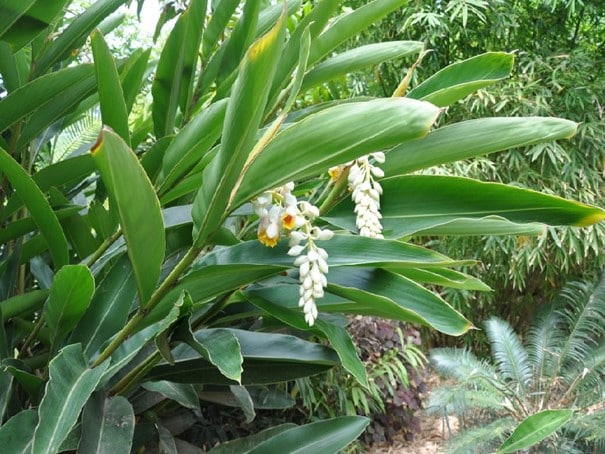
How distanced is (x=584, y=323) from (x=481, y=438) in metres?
0.81

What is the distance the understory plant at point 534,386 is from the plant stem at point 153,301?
1894 mm

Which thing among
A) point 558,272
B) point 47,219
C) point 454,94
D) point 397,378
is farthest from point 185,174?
point 558,272

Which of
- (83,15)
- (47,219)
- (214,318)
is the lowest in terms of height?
(214,318)

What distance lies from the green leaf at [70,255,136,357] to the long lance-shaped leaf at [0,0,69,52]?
283mm

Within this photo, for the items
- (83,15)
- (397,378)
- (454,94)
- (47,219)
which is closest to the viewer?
(454,94)

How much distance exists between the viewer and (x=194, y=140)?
0.64 m

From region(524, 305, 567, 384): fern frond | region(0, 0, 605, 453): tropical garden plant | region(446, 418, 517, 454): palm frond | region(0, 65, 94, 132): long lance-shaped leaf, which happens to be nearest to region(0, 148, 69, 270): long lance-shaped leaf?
region(0, 0, 605, 453): tropical garden plant

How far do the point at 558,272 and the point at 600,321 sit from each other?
54 centimetres

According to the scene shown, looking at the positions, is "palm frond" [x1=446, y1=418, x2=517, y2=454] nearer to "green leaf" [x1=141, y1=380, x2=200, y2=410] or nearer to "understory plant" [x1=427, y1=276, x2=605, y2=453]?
"understory plant" [x1=427, y1=276, x2=605, y2=453]

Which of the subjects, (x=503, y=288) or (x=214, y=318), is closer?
(x=214, y=318)

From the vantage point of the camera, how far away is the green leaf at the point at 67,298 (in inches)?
22.5

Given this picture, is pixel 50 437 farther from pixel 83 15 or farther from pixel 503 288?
pixel 503 288

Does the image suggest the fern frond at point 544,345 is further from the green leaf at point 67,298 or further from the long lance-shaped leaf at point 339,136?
the long lance-shaped leaf at point 339,136

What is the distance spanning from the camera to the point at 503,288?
142 inches
